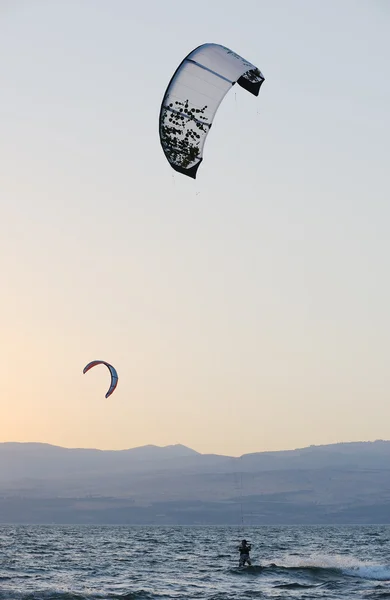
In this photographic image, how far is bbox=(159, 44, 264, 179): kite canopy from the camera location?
17.7 m

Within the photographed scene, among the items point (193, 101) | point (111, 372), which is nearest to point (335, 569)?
point (111, 372)

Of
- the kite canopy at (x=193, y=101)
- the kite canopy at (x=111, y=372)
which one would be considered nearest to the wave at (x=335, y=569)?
the kite canopy at (x=111, y=372)

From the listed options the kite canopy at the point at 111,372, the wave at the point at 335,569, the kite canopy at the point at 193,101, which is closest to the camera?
the kite canopy at the point at 193,101

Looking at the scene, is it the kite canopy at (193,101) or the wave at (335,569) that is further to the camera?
the wave at (335,569)

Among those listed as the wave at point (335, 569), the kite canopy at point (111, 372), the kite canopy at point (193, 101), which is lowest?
the wave at point (335, 569)

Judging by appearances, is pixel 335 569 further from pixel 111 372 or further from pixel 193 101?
pixel 193 101

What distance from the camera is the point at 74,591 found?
29.5 m

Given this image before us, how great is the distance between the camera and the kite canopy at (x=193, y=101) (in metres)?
17.7

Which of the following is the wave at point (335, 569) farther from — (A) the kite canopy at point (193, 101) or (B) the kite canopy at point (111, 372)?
(A) the kite canopy at point (193, 101)

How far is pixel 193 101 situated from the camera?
17812mm

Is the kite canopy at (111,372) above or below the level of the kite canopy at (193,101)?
below

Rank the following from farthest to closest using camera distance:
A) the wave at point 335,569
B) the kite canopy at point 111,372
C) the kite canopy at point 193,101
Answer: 1. the wave at point 335,569
2. the kite canopy at point 111,372
3. the kite canopy at point 193,101

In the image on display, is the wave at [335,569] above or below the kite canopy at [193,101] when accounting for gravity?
below

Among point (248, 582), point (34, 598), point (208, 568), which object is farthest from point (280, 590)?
point (208, 568)
